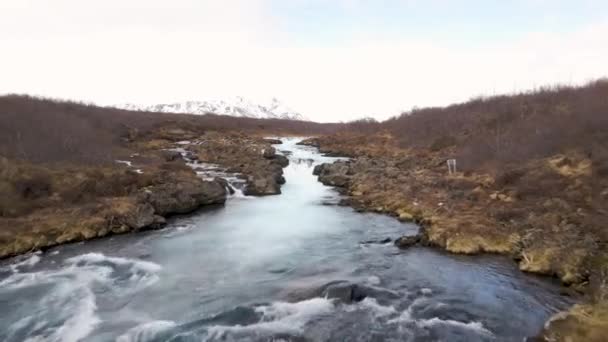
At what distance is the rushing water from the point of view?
422 inches

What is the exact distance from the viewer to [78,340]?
1053 cm

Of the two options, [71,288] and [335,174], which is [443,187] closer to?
[335,174]

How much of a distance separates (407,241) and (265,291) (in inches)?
269

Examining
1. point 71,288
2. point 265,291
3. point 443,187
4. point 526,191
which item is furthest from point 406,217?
point 71,288

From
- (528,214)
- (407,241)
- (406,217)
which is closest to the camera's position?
(407,241)

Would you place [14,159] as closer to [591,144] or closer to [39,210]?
[39,210]

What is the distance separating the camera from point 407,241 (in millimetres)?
17484

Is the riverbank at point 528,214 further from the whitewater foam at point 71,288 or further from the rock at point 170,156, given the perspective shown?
the rock at point 170,156

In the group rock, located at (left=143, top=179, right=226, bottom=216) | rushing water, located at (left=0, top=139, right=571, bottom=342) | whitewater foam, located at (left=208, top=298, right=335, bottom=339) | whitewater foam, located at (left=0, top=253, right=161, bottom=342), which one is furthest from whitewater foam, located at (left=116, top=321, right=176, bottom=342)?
rock, located at (left=143, top=179, right=226, bottom=216)

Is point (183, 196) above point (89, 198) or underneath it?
underneath

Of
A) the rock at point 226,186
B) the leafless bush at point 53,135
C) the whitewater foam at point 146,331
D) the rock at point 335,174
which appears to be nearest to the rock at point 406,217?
the rock at point 335,174

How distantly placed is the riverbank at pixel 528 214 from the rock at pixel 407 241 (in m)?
0.05

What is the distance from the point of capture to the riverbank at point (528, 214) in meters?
12.5

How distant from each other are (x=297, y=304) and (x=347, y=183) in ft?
68.8
